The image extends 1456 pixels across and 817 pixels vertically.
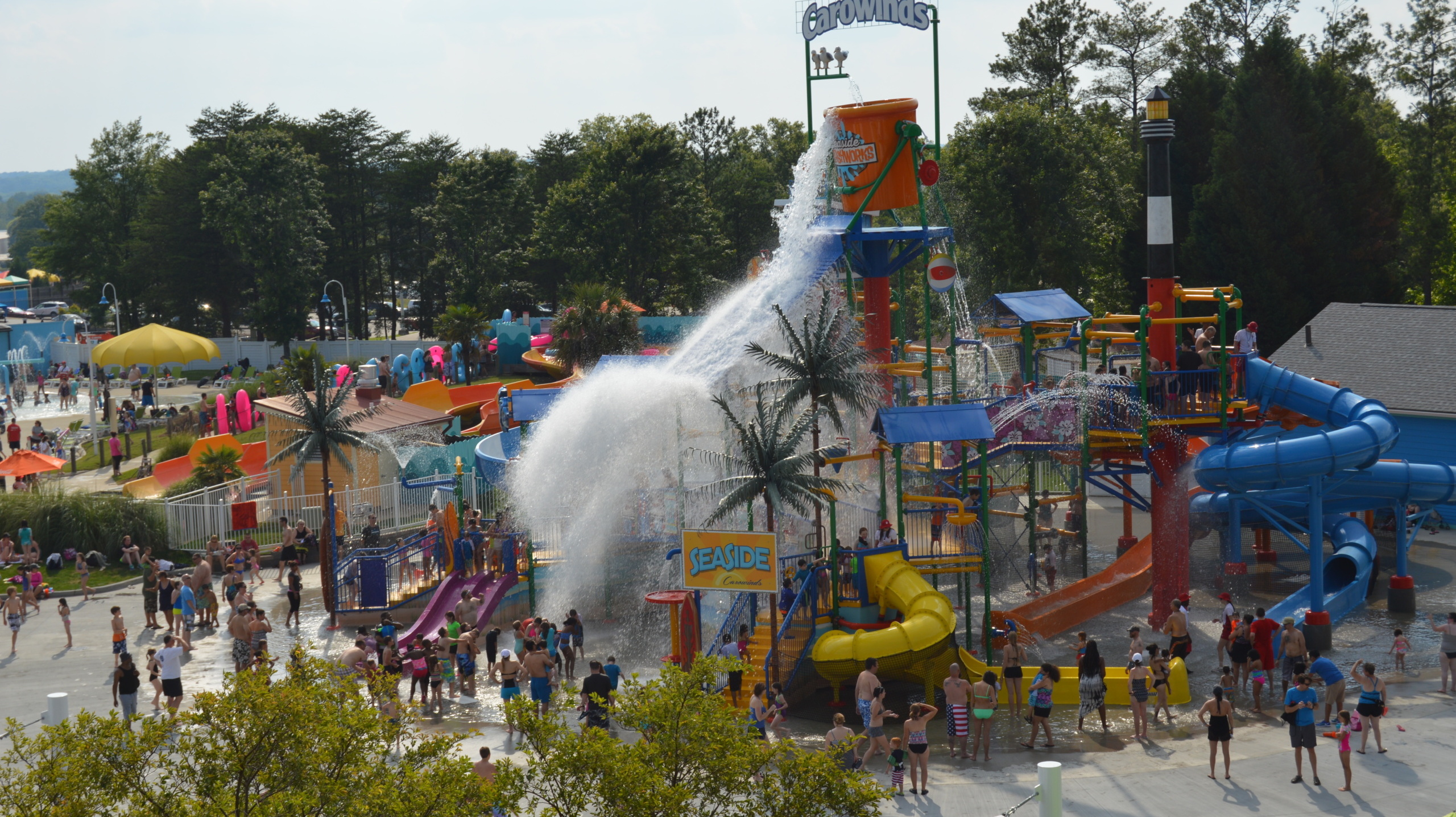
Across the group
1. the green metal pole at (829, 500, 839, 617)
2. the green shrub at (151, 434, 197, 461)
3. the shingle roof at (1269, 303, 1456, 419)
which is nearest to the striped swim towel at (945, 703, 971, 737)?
the green metal pole at (829, 500, 839, 617)

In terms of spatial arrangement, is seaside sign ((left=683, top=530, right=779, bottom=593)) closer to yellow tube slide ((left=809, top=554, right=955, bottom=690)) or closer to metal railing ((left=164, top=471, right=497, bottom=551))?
yellow tube slide ((left=809, top=554, right=955, bottom=690))

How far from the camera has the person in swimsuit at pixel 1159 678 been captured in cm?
1909

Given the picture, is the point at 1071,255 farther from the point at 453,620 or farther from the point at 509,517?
the point at 453,620

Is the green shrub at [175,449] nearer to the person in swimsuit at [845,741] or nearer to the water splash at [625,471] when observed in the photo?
the water splash at [625,471]

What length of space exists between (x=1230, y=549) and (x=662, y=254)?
1558 inches

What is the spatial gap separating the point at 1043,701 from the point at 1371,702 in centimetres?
409

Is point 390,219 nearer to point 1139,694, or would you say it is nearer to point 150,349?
point 150,349

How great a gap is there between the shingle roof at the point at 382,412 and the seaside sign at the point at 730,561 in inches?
555

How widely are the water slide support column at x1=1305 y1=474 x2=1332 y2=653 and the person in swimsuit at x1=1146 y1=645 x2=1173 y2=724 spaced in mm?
3911

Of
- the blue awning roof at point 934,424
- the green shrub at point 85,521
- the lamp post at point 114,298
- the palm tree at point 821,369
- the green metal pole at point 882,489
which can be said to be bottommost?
the green shrub at point 85,521

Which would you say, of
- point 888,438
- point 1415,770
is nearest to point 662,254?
point 888,438

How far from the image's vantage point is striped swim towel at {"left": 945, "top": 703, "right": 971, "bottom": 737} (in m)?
17.8

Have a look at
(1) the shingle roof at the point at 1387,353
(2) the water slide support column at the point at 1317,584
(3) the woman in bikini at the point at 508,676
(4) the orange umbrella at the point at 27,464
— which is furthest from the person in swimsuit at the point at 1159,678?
A: (4) the orange umbrella at the point at 27,464

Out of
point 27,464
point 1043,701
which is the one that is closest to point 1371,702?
point 1043,701
